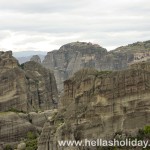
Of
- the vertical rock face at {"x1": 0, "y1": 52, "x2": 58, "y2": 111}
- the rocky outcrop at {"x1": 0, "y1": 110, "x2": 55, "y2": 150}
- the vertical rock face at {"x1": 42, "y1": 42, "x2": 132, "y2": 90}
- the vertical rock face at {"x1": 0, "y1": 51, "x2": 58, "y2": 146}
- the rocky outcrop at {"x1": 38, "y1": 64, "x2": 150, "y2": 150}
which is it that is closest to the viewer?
the rocky outcrop at {"x1": 38, "y1": 64, "x2": 150, "y2": 150}

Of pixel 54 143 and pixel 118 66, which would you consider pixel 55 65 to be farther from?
pixel 54 143

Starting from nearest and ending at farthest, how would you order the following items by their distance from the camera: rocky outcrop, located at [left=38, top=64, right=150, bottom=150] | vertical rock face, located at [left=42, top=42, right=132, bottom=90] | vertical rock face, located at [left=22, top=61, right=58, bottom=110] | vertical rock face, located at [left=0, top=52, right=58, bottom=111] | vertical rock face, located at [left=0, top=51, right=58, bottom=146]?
rocky outcrop, located at [left=38, top=64, right=150, bottom=150] < vertical rock face, located at [left=0, top=51, right=58, bottom=146] < vertical rock face, located at [left=0, top=52, right=58, bottom=111] < vertical rock face, located at [left=22, top=61, right=58, bottom=110] < vertical rock face, located at [left=42, top=42, right=132, bottom=90]

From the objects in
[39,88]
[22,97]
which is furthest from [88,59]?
[22,97]

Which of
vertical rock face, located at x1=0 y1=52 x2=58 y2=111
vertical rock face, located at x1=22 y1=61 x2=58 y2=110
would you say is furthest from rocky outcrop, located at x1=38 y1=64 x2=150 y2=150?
vertical rock face, located at x1=22 y1=61 x2=58 y2=110

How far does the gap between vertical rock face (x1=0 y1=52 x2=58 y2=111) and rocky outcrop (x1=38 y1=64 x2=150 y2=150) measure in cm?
3165

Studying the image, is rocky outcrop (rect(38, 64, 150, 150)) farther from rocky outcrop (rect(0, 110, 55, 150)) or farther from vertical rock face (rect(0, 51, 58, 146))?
vertical rock face (rect(0, 51, 58, 146))

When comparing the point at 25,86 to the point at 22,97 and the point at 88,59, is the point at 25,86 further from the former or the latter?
the point at 88,59

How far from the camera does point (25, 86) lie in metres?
104

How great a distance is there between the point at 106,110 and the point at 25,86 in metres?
38.1

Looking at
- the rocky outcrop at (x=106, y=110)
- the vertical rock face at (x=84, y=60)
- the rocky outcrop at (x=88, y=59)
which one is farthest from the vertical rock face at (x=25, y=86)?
the vertical rock face at (x=84, y=60)

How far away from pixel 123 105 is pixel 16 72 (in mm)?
38864

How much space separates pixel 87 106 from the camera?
68.6m

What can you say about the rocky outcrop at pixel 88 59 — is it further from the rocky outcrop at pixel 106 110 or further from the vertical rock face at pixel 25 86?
the rocky outcrop at pixel 106 110

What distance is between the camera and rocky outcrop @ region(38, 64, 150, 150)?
67.1m
